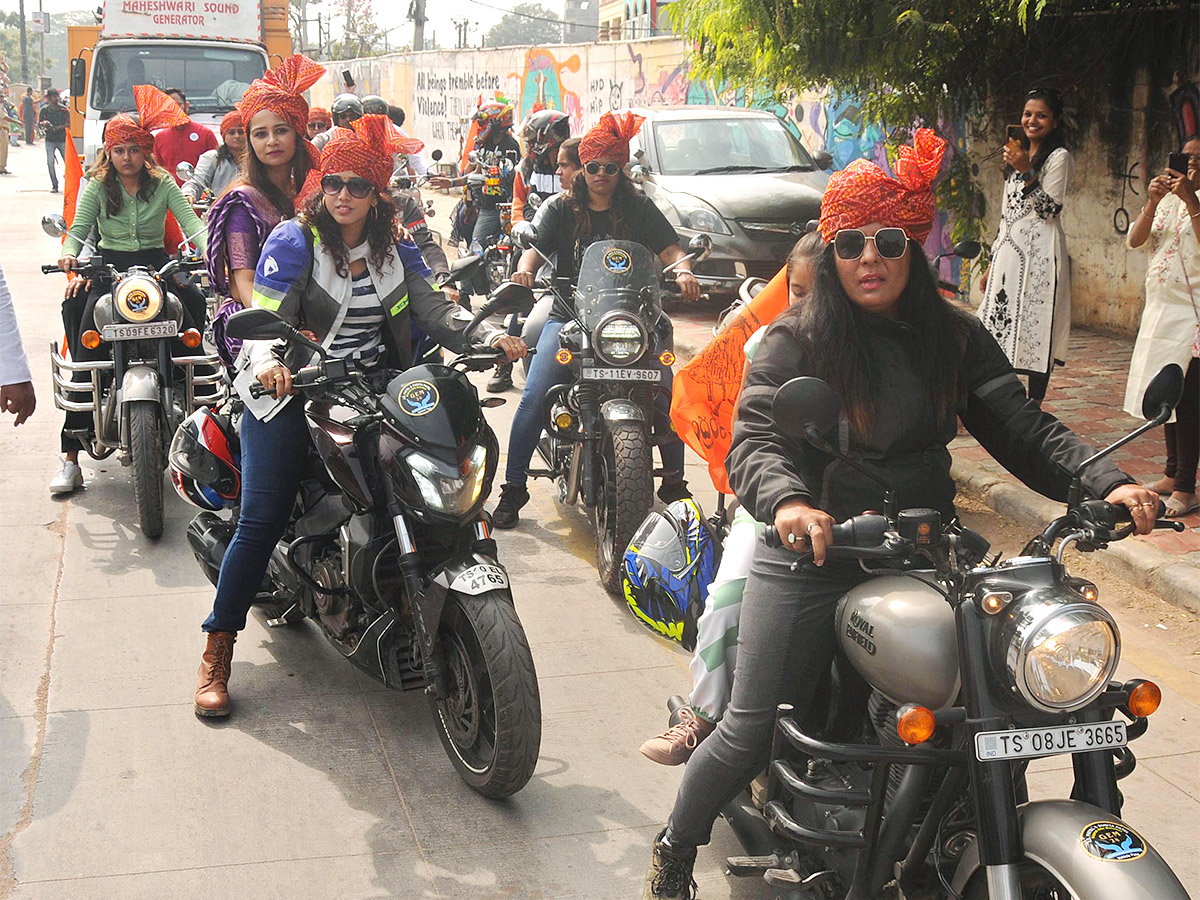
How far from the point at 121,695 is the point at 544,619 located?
1.70 meters

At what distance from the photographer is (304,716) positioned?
4.54 m

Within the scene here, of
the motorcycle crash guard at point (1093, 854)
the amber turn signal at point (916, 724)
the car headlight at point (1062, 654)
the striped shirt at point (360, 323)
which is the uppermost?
the striped shirt at point (360, 323)

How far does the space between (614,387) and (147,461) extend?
2245 mm

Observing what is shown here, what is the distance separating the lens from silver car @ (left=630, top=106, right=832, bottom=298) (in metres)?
12.5

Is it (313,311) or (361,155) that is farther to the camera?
(313,311)

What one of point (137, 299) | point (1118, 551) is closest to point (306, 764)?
point (137, 299)

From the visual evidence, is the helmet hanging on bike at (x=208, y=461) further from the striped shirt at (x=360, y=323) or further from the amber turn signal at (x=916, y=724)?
the amber turn signal at (x=916, y=724)

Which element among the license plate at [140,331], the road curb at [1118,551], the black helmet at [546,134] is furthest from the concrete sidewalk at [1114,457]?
the license plate at [140,331]

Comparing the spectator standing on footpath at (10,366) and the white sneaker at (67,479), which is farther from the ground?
the spectator standing on footpath at (10,366)

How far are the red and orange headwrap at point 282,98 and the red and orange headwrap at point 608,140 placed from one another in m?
1.38

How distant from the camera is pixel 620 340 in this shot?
19.1 ft

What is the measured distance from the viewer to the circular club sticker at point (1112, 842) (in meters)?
2.30

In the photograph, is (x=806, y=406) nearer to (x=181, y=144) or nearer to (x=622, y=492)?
(x=622, y=492)

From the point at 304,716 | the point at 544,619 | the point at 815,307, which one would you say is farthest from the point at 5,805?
the point at 815,307
